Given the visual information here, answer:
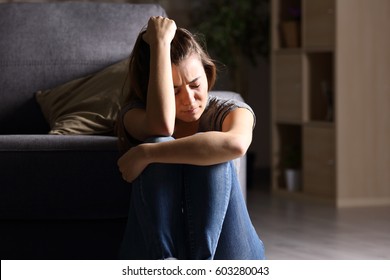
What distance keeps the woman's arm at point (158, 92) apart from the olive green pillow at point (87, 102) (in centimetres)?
61

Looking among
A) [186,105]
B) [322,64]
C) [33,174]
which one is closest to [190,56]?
[186,105]

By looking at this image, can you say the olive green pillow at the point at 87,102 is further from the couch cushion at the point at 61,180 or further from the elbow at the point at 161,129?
the elbow at the point at 161,129

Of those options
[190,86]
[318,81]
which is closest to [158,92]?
[190,86]

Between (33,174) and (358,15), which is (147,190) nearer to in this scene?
(33,174)

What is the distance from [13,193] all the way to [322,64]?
2608 mm

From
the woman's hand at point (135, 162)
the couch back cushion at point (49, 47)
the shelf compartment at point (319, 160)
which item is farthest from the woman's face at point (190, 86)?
the shelf compartment at point (319, 160)

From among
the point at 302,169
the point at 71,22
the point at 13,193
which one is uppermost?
the point at 71,22

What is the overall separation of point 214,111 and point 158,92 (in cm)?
19

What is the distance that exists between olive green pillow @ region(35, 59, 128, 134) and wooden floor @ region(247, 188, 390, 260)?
81 cm

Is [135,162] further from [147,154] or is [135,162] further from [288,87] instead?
[288,87]

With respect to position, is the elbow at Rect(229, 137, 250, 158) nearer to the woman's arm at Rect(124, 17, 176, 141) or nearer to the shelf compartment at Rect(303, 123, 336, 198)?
the woman's arm at Rect(124, 17, 176, 141)

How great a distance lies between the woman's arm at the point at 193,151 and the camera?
218 cm

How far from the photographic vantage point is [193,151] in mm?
2184

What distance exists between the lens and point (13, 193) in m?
2.66
